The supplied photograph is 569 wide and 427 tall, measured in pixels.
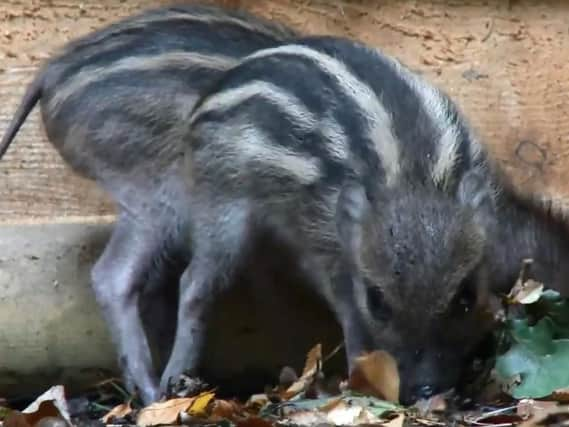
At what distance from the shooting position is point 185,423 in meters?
2.79

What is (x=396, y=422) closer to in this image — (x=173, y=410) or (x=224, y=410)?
(x=224, y=410)

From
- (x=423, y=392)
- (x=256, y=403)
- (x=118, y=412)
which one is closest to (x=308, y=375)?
(x=256, y=403)

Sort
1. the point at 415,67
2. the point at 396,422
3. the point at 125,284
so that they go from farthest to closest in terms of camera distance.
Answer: the point at 415,67 < the point at 125,284 < the point at 396,422

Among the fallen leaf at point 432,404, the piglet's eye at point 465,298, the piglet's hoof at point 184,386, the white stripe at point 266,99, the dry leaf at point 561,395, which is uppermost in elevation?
the white stripe at point 266,99

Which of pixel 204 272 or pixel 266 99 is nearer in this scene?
pixel 266 99

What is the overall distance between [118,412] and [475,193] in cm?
85

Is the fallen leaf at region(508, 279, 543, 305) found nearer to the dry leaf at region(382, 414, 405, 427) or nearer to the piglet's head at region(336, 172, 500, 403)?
the piglet's head at region(336, 172, 500, 403)

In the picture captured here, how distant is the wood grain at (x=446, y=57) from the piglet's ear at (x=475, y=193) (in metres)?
0.58

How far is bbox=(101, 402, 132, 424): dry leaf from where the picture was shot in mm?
3115

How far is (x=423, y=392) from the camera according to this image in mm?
2945

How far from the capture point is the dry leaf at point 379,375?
2.89m

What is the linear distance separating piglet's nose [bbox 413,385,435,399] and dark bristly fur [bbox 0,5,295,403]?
65 centimetres

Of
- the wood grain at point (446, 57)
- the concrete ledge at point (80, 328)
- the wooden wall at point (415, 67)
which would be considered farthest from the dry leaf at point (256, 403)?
the wood grain at point (446, 57)

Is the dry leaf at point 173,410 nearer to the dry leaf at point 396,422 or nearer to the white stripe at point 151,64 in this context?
the dry leaf at point 396,422
